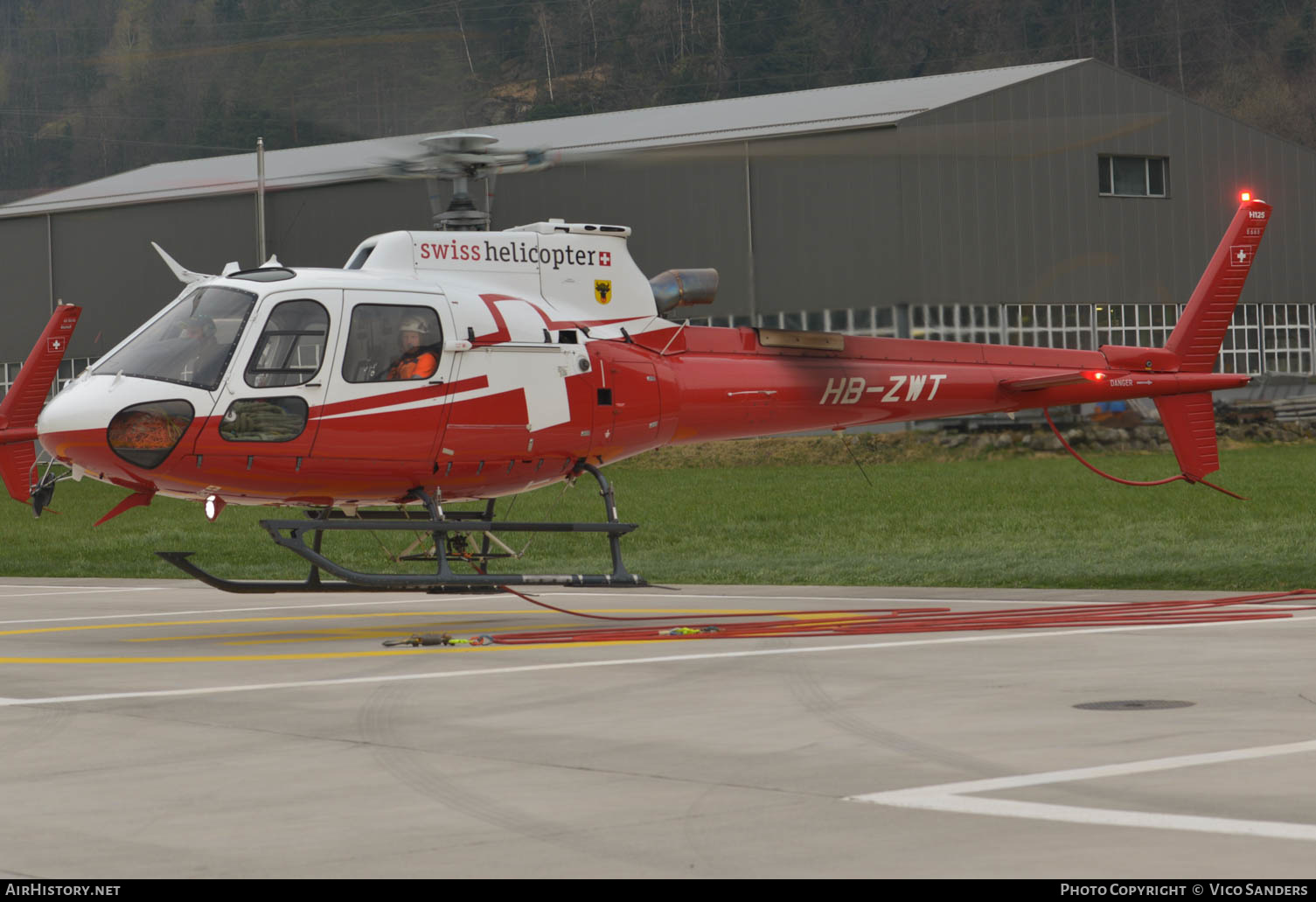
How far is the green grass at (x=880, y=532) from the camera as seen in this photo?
2173cm

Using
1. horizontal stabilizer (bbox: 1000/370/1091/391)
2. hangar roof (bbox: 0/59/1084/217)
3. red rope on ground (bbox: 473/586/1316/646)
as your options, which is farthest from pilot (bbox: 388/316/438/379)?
hangar roof (bbox: 0/59/1084/217)

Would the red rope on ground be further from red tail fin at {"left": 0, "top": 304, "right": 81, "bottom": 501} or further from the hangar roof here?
the hangar roof

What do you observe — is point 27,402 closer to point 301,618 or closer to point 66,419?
point 301,618

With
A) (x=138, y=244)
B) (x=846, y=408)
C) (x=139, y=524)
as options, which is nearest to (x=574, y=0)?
(x=138, y=244)

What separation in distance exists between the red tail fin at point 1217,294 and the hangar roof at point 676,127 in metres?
20.2

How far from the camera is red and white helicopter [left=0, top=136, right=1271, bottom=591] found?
14.1 metres

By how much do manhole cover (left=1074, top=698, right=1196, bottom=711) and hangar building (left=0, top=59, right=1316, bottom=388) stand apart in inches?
1036

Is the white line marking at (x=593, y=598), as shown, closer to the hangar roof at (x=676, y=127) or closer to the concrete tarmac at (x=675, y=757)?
the concrete tarmac at (x=675, y=757)

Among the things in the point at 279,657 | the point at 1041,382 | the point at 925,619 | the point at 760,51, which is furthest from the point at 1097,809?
the point at 760,51

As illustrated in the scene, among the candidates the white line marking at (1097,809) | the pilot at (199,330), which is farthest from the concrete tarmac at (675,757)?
the pilot at (199,330)

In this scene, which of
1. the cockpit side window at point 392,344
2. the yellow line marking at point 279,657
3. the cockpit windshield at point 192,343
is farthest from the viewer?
the cockpit side window at point 392,344

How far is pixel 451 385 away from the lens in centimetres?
1501
